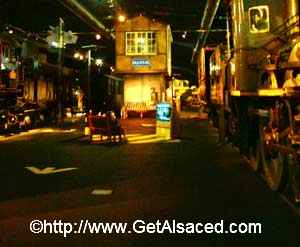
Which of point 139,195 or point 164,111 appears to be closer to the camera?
point 139,195

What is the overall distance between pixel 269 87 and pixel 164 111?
11603 millimetres

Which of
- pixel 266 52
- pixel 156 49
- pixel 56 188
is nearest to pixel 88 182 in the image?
pixel 56 188

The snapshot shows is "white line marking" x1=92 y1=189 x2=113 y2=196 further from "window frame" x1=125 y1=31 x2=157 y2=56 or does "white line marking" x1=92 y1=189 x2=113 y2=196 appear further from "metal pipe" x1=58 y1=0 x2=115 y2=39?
"window frame" x1=125 y1=31 x2=157 y2=56

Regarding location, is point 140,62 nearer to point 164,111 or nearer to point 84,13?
point 84,13

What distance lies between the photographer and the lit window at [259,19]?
420 inches

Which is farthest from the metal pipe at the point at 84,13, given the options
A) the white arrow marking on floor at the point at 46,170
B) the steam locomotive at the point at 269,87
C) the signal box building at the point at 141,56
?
the steam locomotive at the point at 269,87

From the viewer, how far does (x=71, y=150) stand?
649 inches

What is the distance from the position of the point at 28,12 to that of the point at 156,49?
9195 millimetres

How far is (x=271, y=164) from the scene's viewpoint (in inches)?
393

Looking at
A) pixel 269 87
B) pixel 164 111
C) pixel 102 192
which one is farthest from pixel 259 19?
pixel 164 111

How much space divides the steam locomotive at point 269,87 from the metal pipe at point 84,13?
16953mm

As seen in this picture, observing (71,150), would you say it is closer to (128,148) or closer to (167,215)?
(128,148)

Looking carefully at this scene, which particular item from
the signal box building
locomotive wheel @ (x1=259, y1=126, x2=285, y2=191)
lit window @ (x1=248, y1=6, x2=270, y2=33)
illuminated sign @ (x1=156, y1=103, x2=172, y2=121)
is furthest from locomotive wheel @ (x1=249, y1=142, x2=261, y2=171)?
the signal box building

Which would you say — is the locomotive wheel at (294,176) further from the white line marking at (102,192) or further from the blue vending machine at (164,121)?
the blue vending machine at (164,121)
